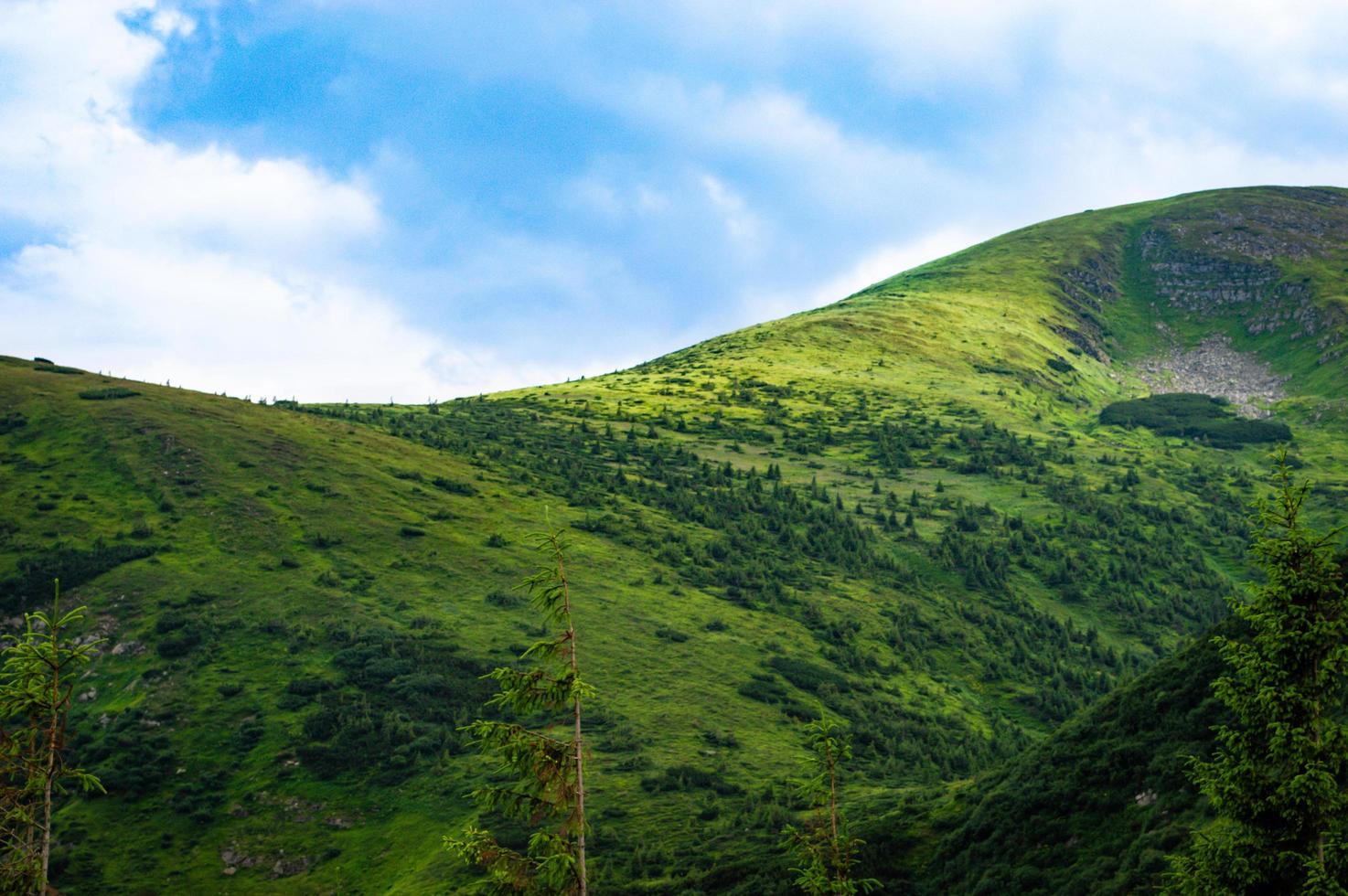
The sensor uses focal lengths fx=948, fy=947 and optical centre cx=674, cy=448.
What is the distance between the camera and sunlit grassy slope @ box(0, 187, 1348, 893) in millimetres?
62562

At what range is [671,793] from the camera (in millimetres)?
66062

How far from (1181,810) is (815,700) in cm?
5651

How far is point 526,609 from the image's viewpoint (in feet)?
315

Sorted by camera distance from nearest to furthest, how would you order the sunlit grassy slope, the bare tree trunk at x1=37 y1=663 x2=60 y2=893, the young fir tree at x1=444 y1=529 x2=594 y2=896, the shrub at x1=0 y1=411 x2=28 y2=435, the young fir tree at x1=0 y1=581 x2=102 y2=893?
the young fir tree at x1=444 y1=529 x2=594 y2=896, the young fir tree at x1=0 y1=581 x2=102 y2=893, the bare tree trunk at x1=37 y1=663 x2=60 y2=893, the sunlit grassy slope, the shrub at x1=0 y1=411 x2=28 y2=435

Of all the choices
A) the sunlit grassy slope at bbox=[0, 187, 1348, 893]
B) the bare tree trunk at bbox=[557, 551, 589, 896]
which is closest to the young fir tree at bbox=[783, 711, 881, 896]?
the bare tree trunk at bbox=[557, 551, 589, 896]

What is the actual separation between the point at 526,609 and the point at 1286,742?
84.5 meters

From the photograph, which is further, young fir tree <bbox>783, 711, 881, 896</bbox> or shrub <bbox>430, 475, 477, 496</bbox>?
shrub <bbox>430, 475, 477, 496</bbox>

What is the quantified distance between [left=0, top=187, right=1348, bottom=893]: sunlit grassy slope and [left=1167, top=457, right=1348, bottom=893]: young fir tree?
29041mm

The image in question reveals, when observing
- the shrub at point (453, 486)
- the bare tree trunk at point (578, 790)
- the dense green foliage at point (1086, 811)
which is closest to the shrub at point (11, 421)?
the shrub at point (453, 486)

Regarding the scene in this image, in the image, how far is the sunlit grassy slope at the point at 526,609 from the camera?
62.6 m

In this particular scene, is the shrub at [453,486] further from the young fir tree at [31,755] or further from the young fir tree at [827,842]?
the young fir tree at [31,755]

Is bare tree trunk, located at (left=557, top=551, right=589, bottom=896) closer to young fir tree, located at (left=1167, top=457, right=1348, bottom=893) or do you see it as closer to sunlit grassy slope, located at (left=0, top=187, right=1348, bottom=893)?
young fir tree, located at (left=1167, top=457, right=1348, bottom=893)

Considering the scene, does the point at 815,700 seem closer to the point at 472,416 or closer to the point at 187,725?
the point at 187,725

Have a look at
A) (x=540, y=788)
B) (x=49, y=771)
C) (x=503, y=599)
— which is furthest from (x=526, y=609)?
(x=540, y=788)
